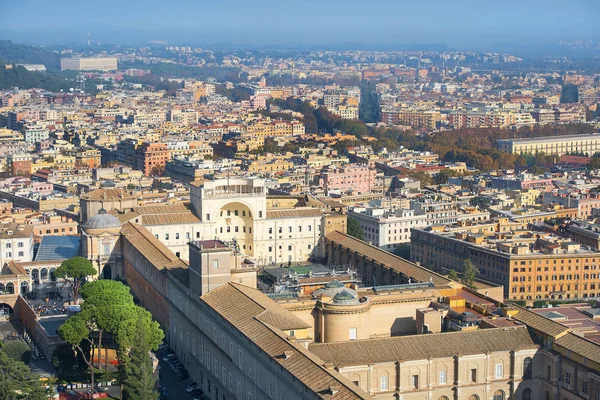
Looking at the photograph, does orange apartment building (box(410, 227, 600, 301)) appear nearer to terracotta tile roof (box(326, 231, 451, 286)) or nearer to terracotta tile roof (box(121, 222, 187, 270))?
terracotta tile roof (box(326, 231, 451, 286))

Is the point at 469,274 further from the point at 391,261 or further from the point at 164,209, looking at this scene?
the point at 164,209

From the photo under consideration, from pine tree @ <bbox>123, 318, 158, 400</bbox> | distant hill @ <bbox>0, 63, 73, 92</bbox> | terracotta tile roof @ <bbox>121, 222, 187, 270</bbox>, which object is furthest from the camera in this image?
distant hill @ <bbox>0, 63, 73, 92</bbox>

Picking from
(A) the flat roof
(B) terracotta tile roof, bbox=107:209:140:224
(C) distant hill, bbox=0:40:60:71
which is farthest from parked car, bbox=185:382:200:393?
(C) distant hill, bbox=0:40:60:71

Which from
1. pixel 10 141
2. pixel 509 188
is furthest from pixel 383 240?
pixel 10 141

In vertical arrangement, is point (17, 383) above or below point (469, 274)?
above

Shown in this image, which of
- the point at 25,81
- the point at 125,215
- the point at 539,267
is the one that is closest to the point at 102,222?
the point at 125,215

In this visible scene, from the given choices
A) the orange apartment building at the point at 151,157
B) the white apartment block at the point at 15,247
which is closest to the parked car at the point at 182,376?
the white apartment block at the point at 15,247
